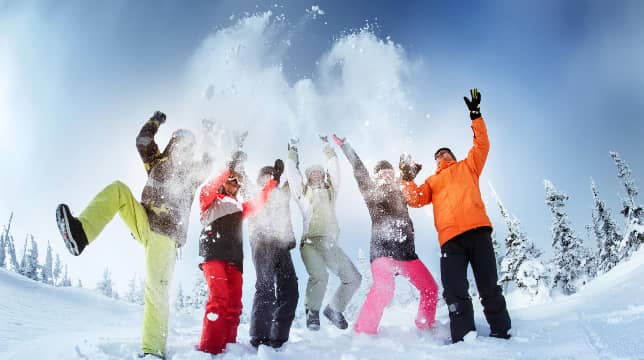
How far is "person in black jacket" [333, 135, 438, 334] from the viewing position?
569 cm

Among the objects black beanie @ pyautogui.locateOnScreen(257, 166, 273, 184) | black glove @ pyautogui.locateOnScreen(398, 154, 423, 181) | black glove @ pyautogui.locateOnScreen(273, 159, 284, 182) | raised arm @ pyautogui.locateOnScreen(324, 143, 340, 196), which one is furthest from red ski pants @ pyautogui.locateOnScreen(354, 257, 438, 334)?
black beanie @ pyautogui.locateOnScreen(257, 166, 273, 184)

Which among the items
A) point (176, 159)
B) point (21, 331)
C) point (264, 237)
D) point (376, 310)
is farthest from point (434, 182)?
point (21, 331)

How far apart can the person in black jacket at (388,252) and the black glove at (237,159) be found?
1935mm

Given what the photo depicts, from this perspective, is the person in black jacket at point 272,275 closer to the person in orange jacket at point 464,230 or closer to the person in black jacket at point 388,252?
the person in black jacket at point 388,252

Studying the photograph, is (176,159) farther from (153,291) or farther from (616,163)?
(616,163)

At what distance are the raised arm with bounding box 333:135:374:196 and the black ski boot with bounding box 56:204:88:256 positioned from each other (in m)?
4.25

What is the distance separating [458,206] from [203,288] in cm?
3531

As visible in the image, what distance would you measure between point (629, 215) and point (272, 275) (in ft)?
128

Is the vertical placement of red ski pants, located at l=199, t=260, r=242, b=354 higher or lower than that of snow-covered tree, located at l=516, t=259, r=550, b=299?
lower

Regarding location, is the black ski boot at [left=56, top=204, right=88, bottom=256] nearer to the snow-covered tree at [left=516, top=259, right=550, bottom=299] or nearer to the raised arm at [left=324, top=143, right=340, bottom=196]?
the raised arm at [left=324, top=143, right=340, bottom=196]

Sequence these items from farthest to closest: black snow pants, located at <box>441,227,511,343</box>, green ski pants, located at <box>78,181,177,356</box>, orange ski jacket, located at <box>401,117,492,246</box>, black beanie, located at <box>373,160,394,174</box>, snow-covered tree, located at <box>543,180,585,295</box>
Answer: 1. snow-covered tree, located at <box>543,180,585,295</box>
2. black beanie, located at <box>373,160,394,174</box>
3. orange ski jacket, located at <box>401,117,492,246</box>
4. black snow pants, located at <box>441,227,511,343</box>
5. green ski pants, located at <box>78,181,177,356</box>

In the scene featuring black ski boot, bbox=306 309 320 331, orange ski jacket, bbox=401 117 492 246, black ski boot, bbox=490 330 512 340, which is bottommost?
black ski boot, bbox=490 330 512 340

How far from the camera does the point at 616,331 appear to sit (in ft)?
12.9

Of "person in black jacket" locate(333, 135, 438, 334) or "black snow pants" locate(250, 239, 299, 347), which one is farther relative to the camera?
"person in black jacket" locate(333, 135, 438, 334)
